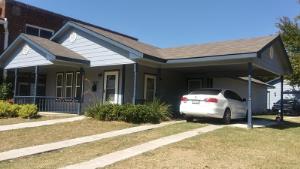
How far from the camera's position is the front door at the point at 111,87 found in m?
19.0

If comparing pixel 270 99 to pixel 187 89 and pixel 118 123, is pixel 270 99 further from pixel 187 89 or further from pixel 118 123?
pixel 118 123

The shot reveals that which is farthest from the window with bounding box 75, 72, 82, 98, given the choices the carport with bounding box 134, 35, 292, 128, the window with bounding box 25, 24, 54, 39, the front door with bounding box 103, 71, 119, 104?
the window with bounding box 25, 24, 54, 39

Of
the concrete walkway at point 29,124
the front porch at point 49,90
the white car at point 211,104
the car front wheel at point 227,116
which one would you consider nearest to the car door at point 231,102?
the white car at point 211,104

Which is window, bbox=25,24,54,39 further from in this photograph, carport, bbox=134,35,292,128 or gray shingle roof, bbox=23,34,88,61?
carport, bbox=134,35,292,128

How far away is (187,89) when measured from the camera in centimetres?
2433

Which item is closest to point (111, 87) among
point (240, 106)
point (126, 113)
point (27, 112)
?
point (126, 113)

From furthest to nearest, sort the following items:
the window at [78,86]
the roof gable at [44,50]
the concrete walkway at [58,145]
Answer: the window at [78,86] < the roof gable at [44,50] < the concrete walkway at [58,145]

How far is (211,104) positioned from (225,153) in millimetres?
5544

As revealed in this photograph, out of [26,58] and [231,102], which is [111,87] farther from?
[231,102]

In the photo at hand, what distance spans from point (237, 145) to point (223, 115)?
4.73 meters

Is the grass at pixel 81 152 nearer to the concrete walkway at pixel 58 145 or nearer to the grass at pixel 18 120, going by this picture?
the concrete walkway at pixel 58 145

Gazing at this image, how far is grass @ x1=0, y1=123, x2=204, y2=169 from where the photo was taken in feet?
27.0

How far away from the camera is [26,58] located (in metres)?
20.0

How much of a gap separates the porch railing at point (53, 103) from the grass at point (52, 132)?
467 centimetres
